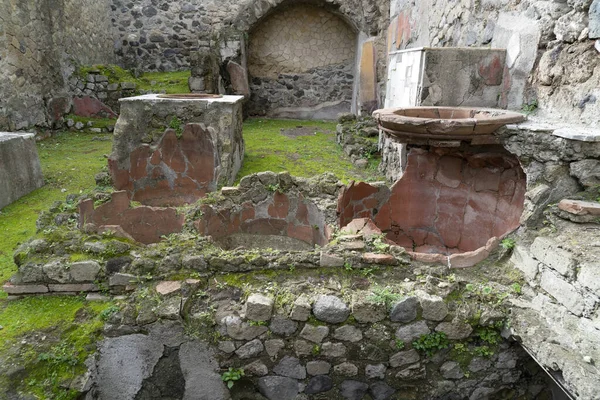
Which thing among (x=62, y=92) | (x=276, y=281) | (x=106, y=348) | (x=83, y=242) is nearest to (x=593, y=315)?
(x=276, y=281)

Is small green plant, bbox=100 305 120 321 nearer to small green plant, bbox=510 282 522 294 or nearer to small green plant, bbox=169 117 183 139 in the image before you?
small green plant, bbox=510 282 522 294

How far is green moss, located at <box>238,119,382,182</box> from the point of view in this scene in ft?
19.5

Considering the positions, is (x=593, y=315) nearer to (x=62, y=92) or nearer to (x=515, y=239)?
Result: (x=515, y=239)

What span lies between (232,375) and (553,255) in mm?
1980

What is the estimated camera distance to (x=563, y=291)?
89.4 inches

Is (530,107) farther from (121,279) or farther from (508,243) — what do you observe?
(121,279)

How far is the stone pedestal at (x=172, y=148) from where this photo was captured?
5270mm

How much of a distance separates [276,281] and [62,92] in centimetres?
795

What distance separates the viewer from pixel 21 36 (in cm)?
729

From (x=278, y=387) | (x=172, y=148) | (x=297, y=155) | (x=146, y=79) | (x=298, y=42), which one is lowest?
(x=278, y=387)

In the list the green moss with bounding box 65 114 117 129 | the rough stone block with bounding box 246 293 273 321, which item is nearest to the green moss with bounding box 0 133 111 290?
the green moss with bounding box 65 114 117 129

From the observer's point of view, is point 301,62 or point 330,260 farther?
point 301,62

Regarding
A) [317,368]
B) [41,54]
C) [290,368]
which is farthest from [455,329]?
[41,54]

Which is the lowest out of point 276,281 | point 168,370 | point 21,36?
point 168,370
